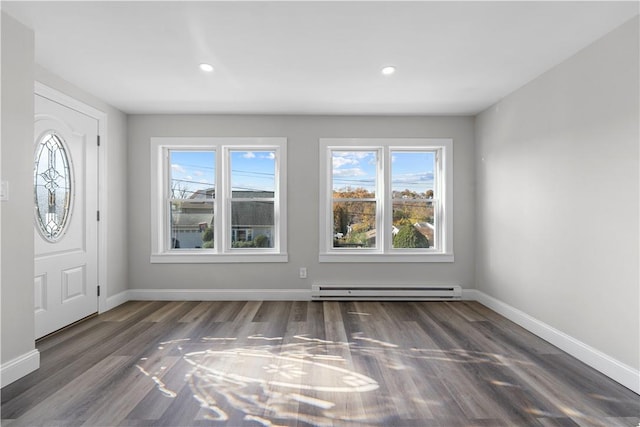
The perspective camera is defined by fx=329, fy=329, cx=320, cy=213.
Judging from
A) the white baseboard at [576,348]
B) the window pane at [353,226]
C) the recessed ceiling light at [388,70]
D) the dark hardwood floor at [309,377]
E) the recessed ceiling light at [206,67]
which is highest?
the recessed ceiling light at [206,67]

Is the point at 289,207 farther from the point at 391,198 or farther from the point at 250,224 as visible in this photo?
the point at 391,198

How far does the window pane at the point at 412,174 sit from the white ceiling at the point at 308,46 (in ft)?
3.04

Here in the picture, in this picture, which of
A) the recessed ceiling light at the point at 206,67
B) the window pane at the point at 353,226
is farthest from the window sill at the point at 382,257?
the recessed ceiling light at the point at 206,67

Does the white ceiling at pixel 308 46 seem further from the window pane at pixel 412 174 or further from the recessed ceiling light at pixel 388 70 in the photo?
the window pane at pixel 412 174

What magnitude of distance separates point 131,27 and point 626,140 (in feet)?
11.4

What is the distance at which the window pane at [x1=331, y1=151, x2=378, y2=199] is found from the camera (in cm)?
447

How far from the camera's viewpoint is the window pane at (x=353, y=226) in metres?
4.46

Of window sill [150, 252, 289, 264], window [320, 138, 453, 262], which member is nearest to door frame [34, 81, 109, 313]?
window sill [150, 252, 289, 264]

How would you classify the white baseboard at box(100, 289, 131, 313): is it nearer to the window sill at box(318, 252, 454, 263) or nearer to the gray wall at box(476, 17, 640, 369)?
the window sill at box(318, 252, 454, 263)

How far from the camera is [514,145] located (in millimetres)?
3527

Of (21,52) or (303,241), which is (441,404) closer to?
(303,241)

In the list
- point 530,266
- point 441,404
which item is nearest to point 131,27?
point 441,404

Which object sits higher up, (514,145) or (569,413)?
(514,145)

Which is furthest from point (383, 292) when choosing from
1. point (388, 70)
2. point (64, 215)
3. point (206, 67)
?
point (64, 215)
